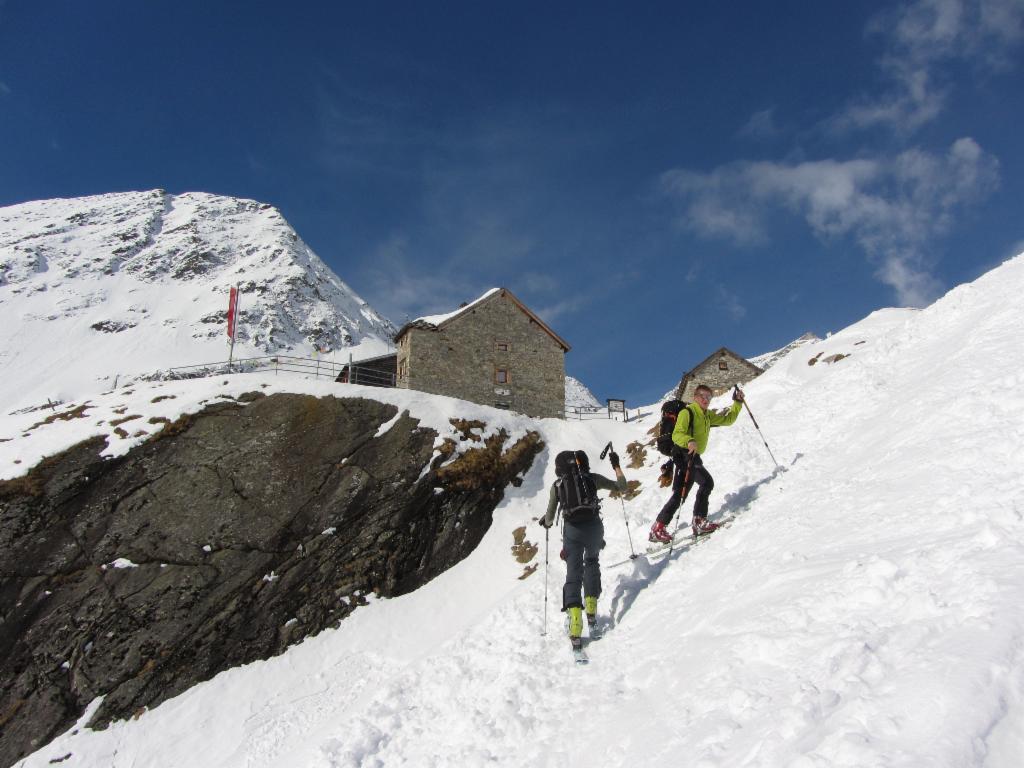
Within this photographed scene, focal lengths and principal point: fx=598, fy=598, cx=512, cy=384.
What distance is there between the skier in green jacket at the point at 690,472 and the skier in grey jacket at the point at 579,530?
4.84 feet

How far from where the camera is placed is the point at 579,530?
8.97 metres

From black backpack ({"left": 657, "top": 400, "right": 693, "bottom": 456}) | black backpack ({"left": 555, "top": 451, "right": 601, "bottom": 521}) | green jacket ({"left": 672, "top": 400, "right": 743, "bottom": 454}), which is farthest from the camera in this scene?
black backpack ({"left": 657, "top": 400, "right": 693, "bottom": 456})

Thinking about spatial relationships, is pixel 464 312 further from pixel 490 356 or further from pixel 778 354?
pixel 778 354

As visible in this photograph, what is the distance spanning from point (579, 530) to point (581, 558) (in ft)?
1.33

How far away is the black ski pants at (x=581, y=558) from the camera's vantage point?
27.9 ft

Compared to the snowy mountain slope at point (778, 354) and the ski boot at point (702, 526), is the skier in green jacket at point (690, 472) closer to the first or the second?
the ski boot at point (702, 526)

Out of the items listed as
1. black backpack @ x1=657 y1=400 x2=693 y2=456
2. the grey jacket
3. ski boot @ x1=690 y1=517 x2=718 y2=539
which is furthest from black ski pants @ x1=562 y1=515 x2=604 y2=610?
black backpack @ x1=657 y1=400 x2=693 y2=456

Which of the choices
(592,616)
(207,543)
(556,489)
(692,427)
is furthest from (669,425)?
(207,543)

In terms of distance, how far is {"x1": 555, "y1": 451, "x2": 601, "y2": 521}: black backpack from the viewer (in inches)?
356

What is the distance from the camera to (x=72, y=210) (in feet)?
551

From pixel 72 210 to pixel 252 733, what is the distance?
201152mm

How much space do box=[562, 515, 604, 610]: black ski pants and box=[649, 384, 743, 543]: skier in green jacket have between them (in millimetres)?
2045

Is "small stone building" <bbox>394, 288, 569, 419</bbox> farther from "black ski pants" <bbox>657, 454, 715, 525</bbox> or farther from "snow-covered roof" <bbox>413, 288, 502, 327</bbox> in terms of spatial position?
"black ski pants" <bbox>657, 454, 715, 525</bbox>

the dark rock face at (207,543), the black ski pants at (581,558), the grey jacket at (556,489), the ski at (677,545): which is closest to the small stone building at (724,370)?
the dark rock face at (207,543)
